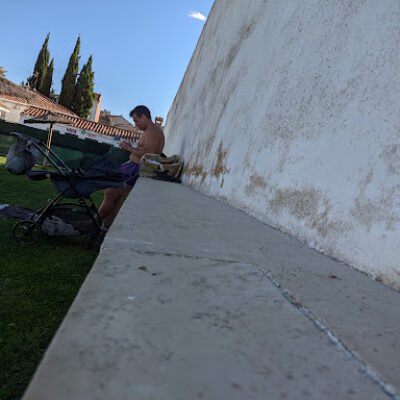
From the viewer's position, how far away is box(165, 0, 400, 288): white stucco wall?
45.4 inches

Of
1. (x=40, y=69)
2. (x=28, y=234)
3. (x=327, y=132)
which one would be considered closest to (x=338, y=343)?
(x=327, y=132)

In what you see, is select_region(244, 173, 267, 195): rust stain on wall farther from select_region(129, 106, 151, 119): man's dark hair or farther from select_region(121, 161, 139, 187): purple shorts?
select_region(129, 106, 151, 119): man's dark hair

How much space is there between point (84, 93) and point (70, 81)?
7.40 ft

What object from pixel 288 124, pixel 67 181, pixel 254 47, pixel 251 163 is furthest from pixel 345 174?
pixel 67 181

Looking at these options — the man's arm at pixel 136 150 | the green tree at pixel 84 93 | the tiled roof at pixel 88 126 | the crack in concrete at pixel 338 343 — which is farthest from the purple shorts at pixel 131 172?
the green tree at pixel 84 93

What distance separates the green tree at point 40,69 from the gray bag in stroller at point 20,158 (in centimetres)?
4050

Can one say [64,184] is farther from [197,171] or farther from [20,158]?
[197,171]

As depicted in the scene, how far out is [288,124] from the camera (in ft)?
6.17

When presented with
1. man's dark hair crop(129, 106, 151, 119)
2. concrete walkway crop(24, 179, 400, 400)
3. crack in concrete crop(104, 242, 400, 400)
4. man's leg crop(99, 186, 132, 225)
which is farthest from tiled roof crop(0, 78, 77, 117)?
concrete walkway crop(24, 179, 400, 400)

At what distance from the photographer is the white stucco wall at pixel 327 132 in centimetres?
115

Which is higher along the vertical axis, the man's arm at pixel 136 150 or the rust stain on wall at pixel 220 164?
the rust stain on wall at pixel 220 164

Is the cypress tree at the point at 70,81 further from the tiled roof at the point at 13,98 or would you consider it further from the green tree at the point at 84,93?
the tiled roof at the point at 13,98

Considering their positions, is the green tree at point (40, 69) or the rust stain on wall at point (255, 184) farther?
the green tree at point (40, 69)

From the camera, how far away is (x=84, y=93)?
38.4 metres
